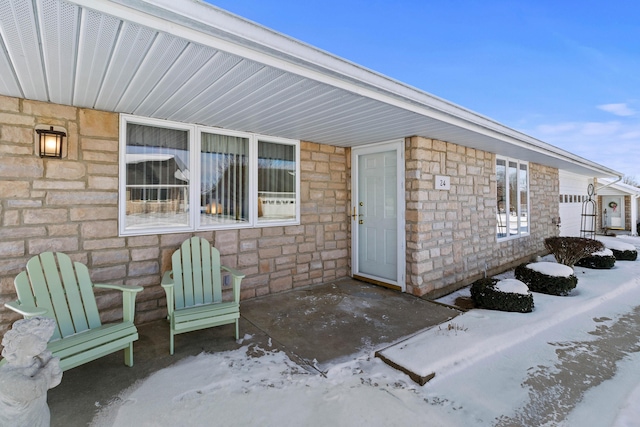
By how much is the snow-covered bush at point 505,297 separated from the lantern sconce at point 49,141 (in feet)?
15.7

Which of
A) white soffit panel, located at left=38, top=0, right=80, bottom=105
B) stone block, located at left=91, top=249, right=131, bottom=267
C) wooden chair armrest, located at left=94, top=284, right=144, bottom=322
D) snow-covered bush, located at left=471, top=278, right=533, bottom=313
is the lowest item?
snow-covered bush, located at left=471, top=278, right=533, bottom=313

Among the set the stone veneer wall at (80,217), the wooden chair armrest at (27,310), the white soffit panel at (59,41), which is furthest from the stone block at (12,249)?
the white soffit panel at (59,41)

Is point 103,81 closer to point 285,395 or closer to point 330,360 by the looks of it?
point 285,395

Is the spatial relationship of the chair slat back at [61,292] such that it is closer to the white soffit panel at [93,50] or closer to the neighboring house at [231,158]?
the neighboring house at [231,158]

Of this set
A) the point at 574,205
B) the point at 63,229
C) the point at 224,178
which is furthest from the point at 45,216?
the point at 574,205

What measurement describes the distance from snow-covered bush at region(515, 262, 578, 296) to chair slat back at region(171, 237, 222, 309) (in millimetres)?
4410

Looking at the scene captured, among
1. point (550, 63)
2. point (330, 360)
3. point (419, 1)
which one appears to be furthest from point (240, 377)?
point (550, 63)

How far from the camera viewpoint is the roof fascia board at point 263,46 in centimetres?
152

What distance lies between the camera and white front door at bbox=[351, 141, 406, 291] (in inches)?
179

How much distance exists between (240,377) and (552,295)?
170 inches

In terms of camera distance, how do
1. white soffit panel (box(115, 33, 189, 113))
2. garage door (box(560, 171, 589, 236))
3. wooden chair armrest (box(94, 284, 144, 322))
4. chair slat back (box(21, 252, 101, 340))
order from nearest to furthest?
white soffit panel (box(115, 33, 189, 113)), chair slat back (box(21, 252, 101, 340)), wooden chair armrest (box(94, 284, 144, 322)), garage door (box(560, 171, 589, 236))

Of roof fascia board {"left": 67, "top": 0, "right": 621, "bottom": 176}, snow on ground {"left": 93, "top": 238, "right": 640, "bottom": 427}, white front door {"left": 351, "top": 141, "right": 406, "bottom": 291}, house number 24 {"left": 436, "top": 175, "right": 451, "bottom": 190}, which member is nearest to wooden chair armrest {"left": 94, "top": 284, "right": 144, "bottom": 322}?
snow on ground {"left": 93, "top": 238, "right": 640, "bottom": 427}

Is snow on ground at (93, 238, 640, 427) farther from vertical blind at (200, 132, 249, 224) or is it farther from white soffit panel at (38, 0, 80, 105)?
white soffit panel at (38, 0, 80, 105)

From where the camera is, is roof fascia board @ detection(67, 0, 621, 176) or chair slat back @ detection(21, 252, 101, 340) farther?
chair slat back @ detection(21, 252, 101, 340)
